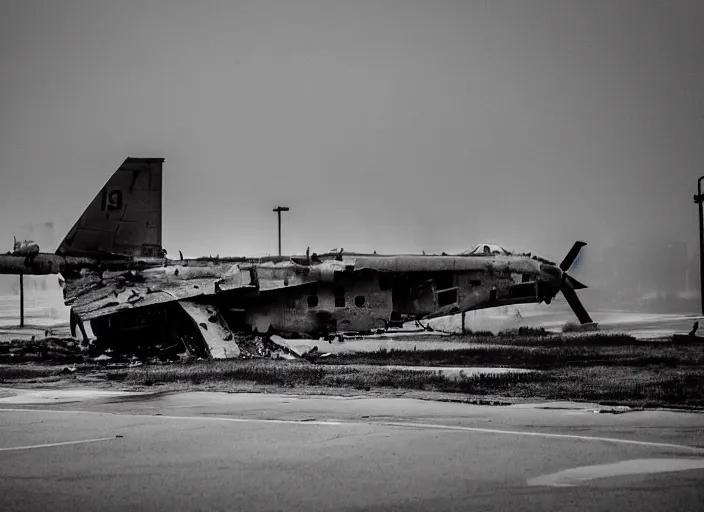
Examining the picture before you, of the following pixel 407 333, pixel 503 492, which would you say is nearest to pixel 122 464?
pixel 503 492

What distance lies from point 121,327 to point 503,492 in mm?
25652

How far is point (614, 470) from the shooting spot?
8.65 meters

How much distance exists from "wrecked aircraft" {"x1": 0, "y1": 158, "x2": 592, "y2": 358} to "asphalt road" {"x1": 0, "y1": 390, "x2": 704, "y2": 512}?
15442 mm

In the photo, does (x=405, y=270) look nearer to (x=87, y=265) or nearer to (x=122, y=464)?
(x=87, y=265)

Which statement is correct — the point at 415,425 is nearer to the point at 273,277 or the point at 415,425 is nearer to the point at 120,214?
the point at 273,277

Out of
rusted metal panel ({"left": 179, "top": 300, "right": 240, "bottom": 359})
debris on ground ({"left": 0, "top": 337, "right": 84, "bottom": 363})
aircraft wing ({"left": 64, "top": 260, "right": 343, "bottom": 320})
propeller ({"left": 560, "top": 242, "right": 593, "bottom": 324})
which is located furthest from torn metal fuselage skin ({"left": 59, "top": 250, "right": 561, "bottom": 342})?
debris on ground ({"left": 0, "top": 337, "right": 84, "bottom": 363})

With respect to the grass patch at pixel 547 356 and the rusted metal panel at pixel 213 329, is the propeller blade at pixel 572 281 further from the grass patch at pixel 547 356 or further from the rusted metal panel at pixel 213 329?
the rusted metal panel at pixel 213 329

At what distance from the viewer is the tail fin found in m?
31.3

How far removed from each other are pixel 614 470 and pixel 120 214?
85.2 ft

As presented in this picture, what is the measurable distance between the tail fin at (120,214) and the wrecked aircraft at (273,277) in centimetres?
4

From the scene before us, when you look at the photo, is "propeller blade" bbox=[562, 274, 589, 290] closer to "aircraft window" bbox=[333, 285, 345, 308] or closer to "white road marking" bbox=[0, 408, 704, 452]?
"aircraft window" bbox=[333, 285, 345, 308]

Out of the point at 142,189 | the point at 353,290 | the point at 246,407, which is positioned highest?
the point at 142,189

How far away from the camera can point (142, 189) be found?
3161 cm

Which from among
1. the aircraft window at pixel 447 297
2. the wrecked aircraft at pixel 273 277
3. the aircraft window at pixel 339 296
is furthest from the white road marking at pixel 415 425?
the aircraft window at pixel 447 297
